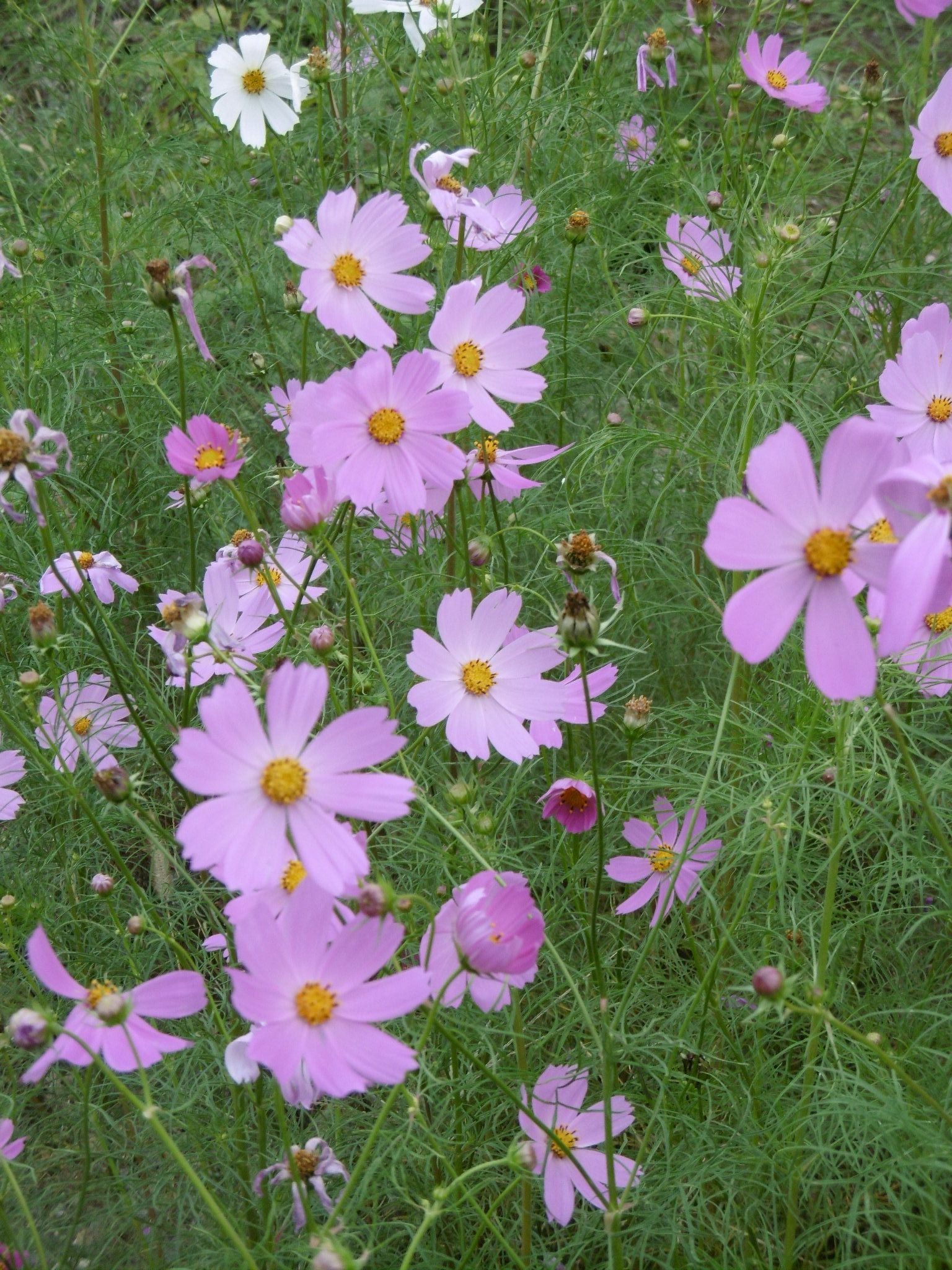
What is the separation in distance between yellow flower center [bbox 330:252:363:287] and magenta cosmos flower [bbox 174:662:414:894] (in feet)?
1.55

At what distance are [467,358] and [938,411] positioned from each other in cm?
47

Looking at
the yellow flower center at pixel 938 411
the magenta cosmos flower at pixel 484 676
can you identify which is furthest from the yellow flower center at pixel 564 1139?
the yellow flower center at pixel 938 411

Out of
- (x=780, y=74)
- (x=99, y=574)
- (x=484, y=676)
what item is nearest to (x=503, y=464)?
(x=484, y=676)

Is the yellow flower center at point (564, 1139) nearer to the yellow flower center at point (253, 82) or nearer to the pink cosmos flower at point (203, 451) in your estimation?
the pink cosmos flower at point (203, 451)

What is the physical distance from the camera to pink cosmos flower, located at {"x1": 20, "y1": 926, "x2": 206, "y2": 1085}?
26.7 inches

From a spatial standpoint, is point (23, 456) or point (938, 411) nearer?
point (23, 456)

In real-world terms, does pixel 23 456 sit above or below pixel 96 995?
above

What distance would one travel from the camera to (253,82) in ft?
5.30

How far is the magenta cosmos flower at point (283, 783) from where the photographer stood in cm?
65

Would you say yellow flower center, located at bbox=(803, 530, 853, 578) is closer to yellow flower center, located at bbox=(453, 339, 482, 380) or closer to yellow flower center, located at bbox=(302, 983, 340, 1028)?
yellow flower center, located at bbox=(302, 983, 340, 1028)

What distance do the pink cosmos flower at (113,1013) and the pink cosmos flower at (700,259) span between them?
80cm

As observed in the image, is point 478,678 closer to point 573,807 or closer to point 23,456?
point 573,807

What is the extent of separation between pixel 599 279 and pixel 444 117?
0.39 metres

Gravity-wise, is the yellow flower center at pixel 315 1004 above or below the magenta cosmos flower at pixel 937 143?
below
